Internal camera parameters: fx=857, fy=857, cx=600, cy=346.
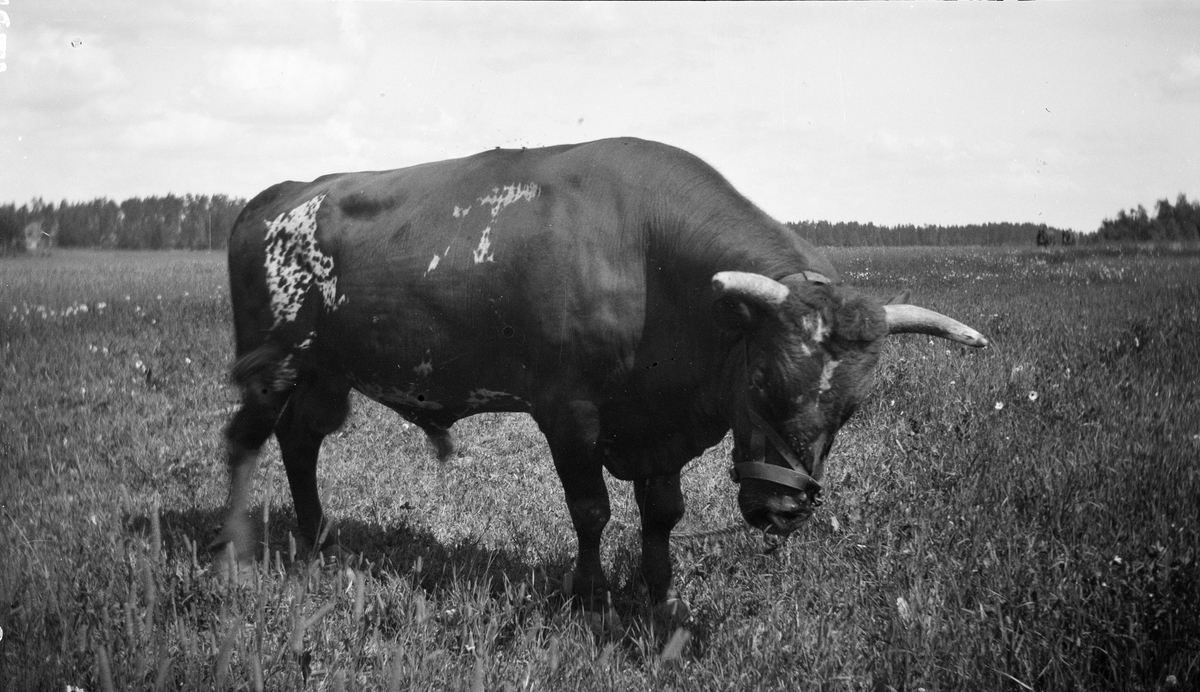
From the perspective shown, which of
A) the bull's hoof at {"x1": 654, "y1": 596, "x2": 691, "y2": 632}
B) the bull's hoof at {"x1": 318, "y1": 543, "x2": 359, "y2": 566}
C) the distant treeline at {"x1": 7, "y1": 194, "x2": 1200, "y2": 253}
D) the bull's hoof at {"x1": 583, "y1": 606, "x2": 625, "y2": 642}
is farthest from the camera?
the distant treeline at {"x1": 7, "y1": 194, "x2": 1200, "y2": 253}

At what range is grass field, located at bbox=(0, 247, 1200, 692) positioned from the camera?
10.7 ft

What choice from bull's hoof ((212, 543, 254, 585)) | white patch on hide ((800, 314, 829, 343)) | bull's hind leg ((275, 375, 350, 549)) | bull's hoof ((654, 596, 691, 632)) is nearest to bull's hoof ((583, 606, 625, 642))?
bull's hoof ((654, 596, 691, 632))

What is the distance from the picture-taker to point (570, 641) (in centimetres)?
380

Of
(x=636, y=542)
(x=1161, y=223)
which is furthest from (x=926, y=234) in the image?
(x=636, y=542)

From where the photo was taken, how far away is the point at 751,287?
3.50 m

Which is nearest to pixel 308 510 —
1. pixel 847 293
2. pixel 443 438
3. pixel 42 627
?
pixel 443 438

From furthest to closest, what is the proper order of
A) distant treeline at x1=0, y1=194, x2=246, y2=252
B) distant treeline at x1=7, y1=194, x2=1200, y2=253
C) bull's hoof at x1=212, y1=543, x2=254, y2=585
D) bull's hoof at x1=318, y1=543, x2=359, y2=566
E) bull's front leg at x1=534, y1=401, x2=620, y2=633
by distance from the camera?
1. distant treeline at x1=0, y1=194, x2=246, y2=252
2. distant treeline at x1=7, y1=194, x2=1200, y2=253
3. bull's hoof at x1=318, y1=543, x2=359, y2=566
4. bull's hoof at x1=212, y1=543, x2=254, y2=585
5. bull's front leg at x1=534, y1=401, x2=620, y2=633

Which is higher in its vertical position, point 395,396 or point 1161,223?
point 1161,223

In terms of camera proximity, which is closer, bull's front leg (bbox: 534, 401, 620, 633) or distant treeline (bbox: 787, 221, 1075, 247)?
bull's front leg (bbox: 534, 401, 620, 633)

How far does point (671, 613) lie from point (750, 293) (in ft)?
5.91

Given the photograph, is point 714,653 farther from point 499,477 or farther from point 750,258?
point 499,477

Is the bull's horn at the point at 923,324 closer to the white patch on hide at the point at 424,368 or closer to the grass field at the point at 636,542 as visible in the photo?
the grass field at the point at 636,542

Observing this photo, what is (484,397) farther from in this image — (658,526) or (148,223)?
(148,223)

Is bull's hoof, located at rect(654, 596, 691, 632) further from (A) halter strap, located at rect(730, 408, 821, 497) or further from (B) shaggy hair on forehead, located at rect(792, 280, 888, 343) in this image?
(B) shaggy hair on forehead, located at rect(792, 280, 888, 343)
